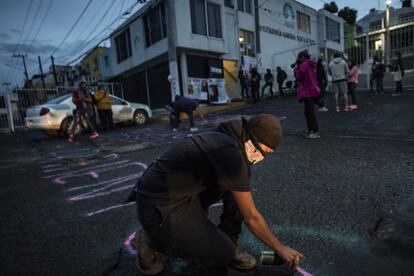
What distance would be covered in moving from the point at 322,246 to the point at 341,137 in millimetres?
4877

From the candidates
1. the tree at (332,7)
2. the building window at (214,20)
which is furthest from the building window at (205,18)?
the tree at (332,7)

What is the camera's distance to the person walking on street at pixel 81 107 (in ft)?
32.5

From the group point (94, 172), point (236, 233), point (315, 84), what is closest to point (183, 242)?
point (236, 233)

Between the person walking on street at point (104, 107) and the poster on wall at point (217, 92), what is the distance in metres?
7.59

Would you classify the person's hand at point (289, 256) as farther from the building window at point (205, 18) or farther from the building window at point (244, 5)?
the building window at point (244, 5)

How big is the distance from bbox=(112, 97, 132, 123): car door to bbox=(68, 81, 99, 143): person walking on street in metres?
1.99

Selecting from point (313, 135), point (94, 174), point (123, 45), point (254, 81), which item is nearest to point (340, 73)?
point (313, 135)

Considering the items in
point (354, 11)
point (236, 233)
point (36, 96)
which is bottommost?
point (236, 233)

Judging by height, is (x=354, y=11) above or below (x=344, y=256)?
above

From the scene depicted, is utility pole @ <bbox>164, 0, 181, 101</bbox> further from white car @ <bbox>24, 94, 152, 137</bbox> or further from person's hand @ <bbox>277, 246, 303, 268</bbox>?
person's hand @ <bbox>277, 246, 303, 268</bbox>

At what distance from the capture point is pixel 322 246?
8.96 ft

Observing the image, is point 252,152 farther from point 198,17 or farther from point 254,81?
point 198,17

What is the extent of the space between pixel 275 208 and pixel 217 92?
15.3 m

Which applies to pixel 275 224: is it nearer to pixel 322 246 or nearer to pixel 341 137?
pixel 322 246
